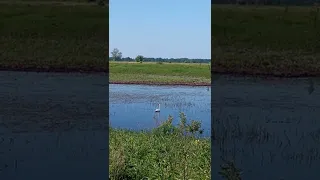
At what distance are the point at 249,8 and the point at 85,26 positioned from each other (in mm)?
1398

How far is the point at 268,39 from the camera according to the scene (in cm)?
388

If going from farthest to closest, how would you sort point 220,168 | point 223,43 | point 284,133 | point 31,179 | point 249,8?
point 249,8 → point 223,43 → point 284,133 → point 31,179 → point 220,168

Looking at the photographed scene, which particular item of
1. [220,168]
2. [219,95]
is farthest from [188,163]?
[219,95]

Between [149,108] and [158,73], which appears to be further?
[158,73]

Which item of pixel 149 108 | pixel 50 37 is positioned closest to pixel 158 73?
pixel 149 108

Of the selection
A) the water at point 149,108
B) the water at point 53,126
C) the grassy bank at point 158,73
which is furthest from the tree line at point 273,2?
the grassy bank at point 158,73

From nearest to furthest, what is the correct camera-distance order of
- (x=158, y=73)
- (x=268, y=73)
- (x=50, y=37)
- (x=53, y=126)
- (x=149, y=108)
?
1. (x=53, y=126)
2. (x=50, y=37)
3. (x=268, y=73)
4. (x=149, y=108)
5. (x=158, y=73)

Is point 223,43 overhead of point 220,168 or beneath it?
overhead

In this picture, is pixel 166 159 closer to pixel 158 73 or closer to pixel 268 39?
pixel 268 39

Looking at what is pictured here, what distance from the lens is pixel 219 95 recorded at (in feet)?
12.4

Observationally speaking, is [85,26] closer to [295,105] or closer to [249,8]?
[249,8]

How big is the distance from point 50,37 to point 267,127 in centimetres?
182

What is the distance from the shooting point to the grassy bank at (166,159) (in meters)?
3.14

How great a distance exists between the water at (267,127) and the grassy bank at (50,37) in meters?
1.03
